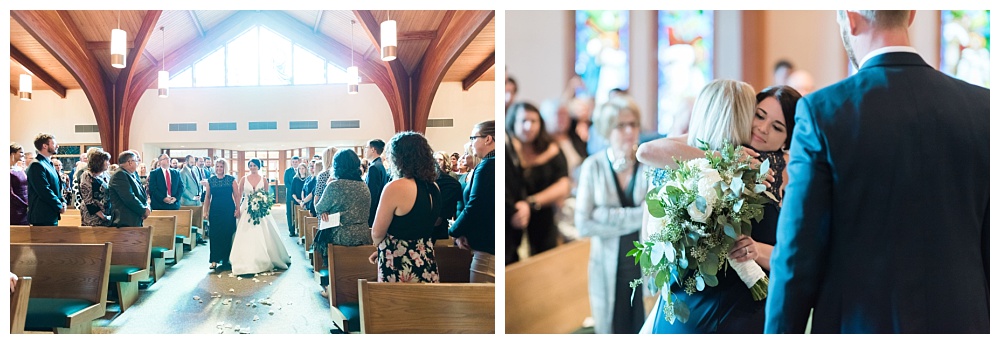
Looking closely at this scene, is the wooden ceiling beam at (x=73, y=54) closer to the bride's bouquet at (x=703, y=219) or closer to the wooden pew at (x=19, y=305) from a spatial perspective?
the wooden pew at (x=19, y=305)

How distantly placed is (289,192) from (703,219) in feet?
5.31

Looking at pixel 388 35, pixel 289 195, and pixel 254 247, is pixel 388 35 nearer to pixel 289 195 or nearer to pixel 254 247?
pixel 289 195

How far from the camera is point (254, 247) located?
9.37ft

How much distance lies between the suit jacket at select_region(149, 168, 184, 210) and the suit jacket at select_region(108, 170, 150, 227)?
41 millimetres

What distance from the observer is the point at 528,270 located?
258cm

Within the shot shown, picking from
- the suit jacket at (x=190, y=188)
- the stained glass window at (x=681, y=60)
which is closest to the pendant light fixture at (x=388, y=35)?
the suit jacket at (x=190, y=188)

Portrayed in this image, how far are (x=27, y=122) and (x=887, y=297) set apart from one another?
3.13 metres

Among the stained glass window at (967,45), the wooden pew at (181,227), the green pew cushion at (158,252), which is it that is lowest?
the green pew cushion at (158,252)

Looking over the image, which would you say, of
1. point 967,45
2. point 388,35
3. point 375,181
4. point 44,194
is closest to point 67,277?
point 44,194

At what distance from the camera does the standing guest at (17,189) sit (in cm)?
276

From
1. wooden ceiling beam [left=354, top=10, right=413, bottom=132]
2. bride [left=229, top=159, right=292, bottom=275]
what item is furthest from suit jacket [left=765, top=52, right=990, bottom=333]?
bride [left=229, top=159, right=292, bottom=275]

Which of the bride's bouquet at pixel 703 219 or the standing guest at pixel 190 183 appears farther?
the standing guest at pixel 190 183

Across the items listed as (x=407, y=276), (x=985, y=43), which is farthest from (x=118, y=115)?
(x=985, y=43)

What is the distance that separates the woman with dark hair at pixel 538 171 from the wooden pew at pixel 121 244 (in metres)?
1.58
